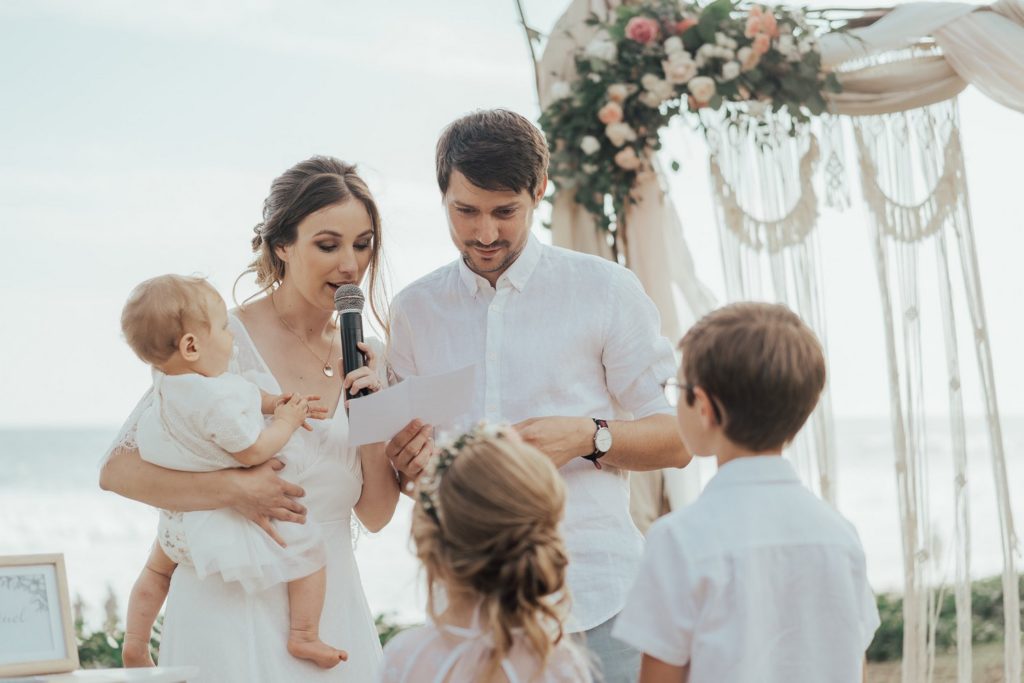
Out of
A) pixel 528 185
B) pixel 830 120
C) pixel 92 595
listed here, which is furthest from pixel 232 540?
pixel 92 595

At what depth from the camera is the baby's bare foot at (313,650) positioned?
2412 millimetres

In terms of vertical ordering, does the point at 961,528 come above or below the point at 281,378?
below

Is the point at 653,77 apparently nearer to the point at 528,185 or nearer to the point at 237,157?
the point at 528,185

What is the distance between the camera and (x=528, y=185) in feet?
8.11

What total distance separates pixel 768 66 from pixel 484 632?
3.29 meters

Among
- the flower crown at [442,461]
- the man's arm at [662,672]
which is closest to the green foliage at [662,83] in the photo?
the flower crown at [442,461]

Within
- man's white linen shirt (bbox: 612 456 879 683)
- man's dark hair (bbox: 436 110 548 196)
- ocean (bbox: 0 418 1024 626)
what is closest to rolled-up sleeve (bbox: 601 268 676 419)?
man's dark hair (bbox: 436 110 548 196)

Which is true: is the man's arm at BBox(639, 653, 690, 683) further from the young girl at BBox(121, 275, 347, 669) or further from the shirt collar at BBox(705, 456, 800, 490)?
the young girl at BBox(121, 275, 347, 669)

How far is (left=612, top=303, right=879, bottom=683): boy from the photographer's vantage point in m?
1.75

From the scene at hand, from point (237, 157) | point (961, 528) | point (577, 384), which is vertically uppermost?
point (237, 157)

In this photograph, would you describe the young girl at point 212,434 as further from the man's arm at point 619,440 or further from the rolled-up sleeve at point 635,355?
the rolled-up sleeve at point 635,355

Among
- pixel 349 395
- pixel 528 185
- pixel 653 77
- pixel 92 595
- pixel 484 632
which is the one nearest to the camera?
pixel 484 632

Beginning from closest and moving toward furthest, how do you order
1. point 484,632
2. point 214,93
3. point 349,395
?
1. point 484,632
2. point 349,395
3. point 214,93

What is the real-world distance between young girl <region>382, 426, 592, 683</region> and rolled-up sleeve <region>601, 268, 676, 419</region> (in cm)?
72
